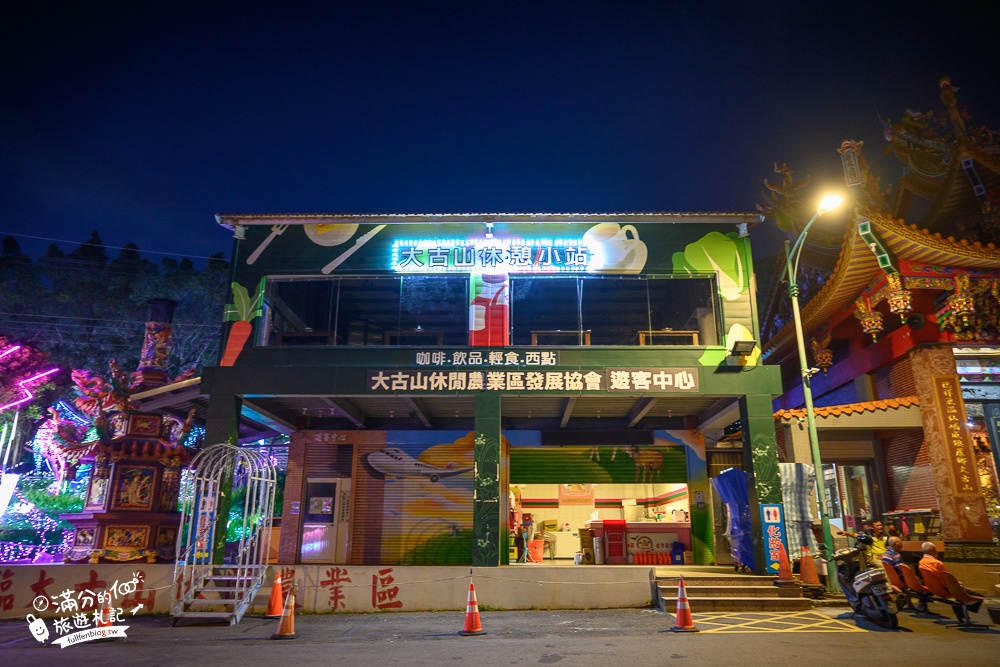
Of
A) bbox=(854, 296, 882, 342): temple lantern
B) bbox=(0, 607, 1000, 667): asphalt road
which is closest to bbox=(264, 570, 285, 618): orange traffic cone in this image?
bbox=(0, 607, 1000, 667): asphalt road

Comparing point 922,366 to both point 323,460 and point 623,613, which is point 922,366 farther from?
point 323,460

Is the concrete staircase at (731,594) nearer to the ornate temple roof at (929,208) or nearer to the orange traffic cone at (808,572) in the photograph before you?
the orange traffic cone at (808,572)

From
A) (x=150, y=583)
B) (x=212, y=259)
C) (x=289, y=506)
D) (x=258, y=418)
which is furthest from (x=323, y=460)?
(x=212, y=259)

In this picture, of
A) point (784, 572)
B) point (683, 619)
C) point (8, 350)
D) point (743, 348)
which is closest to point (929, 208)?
point (743, 348)

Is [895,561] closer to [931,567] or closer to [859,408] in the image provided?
[931,567]

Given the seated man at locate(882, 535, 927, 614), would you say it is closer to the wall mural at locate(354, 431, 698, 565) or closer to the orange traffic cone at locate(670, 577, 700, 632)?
the orange traffic cone at locate(670, 577, 700, 632)

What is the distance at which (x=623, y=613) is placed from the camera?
42.3ft

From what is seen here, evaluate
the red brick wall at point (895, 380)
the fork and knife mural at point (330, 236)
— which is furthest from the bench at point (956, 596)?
the fork and knife mural at point (330, 236)

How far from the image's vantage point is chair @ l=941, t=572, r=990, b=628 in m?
10.5

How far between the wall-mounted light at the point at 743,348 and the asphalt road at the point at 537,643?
568 centimetres

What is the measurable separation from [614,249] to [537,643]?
9909 mm

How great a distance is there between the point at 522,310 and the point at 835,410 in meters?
9.53

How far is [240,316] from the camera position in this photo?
1603 centimetres

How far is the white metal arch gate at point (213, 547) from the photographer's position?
487 inches
